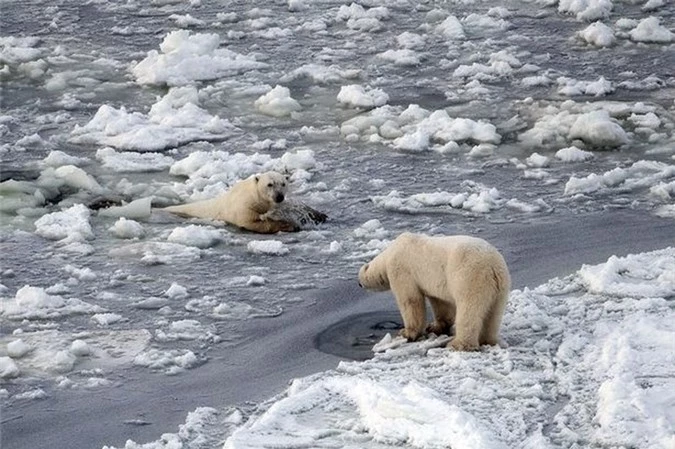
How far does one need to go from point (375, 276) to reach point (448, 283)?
27.5 inches

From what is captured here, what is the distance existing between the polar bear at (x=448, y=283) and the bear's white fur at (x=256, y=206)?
209 centimetres

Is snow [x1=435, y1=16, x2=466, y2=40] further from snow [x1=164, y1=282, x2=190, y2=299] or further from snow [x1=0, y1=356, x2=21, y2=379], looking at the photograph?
snow [x1=0, y1=356, x2=21, y2=379]

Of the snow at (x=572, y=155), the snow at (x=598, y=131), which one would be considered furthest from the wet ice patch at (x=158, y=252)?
the snow at (x=598, y=131)

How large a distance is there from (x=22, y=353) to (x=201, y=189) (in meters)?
3.33

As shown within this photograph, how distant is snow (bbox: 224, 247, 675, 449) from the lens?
6.04m

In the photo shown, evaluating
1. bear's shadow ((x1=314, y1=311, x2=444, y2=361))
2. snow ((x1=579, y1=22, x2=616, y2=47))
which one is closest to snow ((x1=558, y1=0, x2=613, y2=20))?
snow ((x1=579, y1=22, x2=616, y2=47))

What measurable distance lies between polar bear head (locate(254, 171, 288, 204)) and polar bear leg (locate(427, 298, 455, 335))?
8.51 ft

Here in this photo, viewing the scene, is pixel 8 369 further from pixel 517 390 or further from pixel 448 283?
pixel 517 390

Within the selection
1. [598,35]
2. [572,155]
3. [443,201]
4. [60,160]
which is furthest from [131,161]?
[598,35]

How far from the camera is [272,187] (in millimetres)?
9859

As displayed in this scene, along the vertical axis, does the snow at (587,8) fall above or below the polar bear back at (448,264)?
below

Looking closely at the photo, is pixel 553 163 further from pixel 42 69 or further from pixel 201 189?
pixel 42 69

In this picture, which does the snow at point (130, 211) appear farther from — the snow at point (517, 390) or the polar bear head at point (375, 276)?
the snow at point (517, 390)

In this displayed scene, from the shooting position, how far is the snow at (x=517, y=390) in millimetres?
6043
